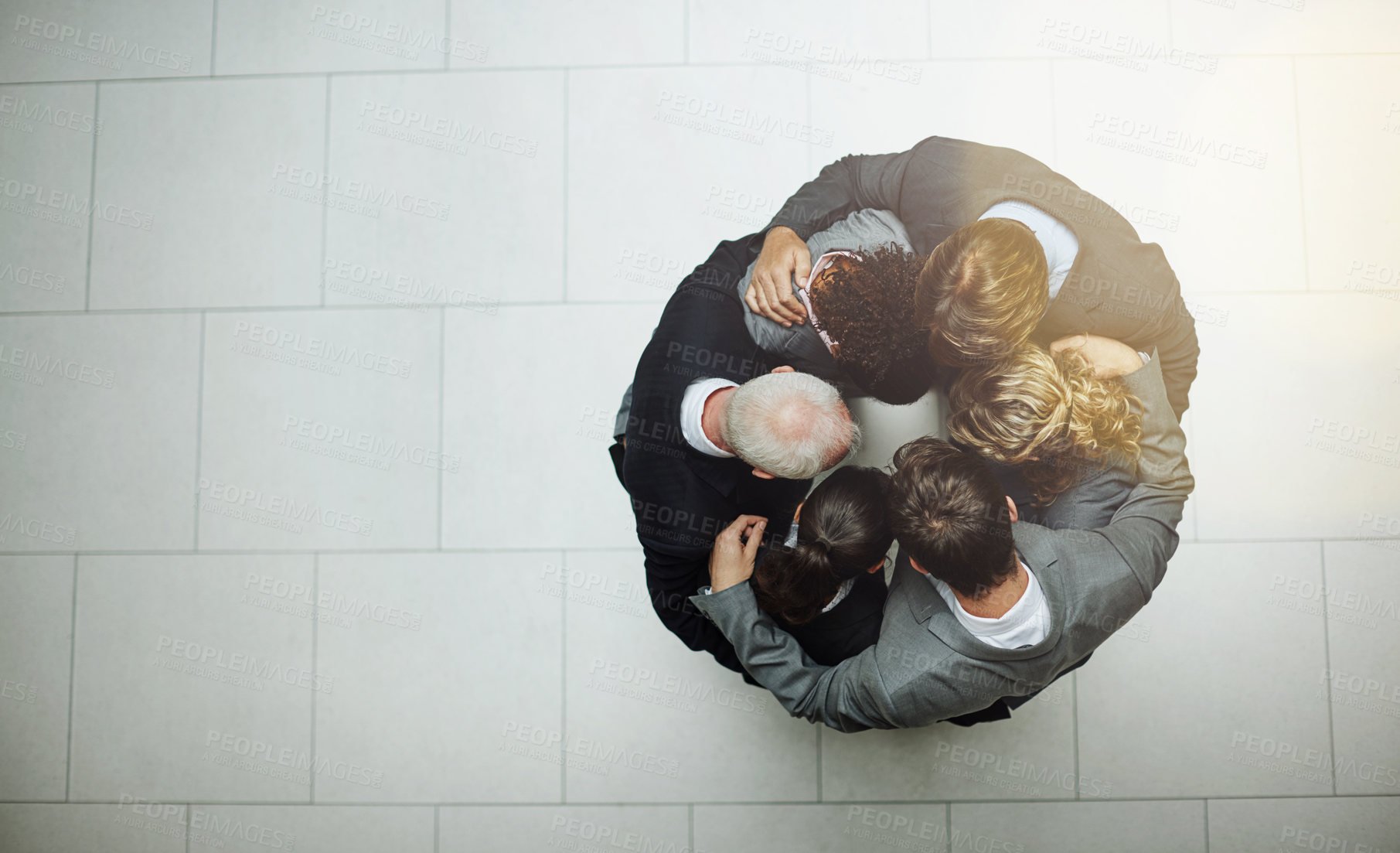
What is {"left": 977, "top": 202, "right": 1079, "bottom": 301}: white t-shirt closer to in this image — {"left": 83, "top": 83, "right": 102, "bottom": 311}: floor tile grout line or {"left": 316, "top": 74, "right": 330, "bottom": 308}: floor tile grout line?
{"left": 316, "top": 74, "right": 330, "bottom": 308}: floor tile grout line

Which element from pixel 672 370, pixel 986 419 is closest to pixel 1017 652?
pixel 986 419

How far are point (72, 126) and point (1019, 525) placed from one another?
115 inches

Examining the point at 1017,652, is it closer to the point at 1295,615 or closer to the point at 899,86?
the point at 1295,615

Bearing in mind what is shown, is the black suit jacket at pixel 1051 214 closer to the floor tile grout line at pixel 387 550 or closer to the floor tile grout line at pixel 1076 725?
the floor tile grout line at pixel 387 550

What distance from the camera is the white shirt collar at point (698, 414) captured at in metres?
1.44

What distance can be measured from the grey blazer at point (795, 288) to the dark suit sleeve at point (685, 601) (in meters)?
0.49

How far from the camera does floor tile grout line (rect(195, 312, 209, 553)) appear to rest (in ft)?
6.97

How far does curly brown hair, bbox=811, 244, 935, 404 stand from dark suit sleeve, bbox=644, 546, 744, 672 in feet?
1.82

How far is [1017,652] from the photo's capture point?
1396 millimetres

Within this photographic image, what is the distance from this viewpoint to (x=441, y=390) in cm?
209

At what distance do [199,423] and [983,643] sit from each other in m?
2.25

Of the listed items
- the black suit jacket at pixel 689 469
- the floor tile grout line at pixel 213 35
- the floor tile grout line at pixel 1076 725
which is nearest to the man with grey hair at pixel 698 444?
the black suit jacket at pixel 689 469

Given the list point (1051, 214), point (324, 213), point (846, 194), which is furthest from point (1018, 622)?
point (324, 213)

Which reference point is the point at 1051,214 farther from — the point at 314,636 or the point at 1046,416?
the point at 314,636
